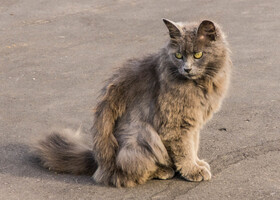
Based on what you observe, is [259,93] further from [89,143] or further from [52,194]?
[52,194]

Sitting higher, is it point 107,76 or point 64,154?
point 64,154

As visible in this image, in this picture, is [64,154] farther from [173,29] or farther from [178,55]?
[173,29]

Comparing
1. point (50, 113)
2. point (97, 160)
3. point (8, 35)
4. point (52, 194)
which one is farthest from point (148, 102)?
point (8, 35)

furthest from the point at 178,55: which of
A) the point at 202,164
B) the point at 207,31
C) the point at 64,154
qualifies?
the point at 64,154

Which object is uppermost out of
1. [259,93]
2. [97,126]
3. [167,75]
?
[167,75]

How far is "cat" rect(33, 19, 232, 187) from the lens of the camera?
204 inches

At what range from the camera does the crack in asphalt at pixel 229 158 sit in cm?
531

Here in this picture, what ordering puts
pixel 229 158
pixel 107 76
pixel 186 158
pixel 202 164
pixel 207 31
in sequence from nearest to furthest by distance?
pixel 207 31
pixel 186 158
pixel 202 164
pixel 229 158
pixel 107 76

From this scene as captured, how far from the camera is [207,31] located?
Result: 5098mm

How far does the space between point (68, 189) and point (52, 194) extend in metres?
0.15

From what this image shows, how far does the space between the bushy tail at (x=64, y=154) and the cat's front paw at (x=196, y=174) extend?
33.5 inches

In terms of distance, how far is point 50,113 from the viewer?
7.02 meters

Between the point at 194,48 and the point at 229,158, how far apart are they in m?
1.29

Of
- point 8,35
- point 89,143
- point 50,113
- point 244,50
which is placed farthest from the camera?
point 8,35
